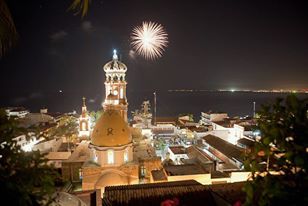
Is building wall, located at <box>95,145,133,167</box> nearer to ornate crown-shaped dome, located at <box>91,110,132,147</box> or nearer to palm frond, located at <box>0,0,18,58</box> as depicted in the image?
ornate crown-shaped dome, located at <box>91,110,132,147</box>

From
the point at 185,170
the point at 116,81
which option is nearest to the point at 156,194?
the point at 185,170

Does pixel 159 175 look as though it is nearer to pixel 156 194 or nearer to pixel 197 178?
pixel 197 178

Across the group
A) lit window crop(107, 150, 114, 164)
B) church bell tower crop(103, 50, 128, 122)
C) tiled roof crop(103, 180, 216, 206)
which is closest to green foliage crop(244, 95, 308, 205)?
tiled roof crop(103, 180, 216, 206)

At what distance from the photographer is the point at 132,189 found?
1173 centimetres

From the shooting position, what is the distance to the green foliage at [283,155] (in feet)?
10.6

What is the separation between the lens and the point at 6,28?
3.09 m

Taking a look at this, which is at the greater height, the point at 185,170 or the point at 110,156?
the point at 110,156

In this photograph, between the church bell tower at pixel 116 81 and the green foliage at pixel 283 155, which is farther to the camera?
the church bell tower at pixel 116 81

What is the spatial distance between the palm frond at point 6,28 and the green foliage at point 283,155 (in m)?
3.71

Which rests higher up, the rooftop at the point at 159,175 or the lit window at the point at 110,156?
Result: the lit window at the point at 110,156

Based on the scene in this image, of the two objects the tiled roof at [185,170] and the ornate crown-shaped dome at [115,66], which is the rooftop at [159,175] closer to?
the tiled roof at [185,170]

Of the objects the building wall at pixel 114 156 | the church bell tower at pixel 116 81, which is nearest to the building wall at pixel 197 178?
the building wall at pixel 114 156

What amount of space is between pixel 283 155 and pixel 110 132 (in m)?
15.8

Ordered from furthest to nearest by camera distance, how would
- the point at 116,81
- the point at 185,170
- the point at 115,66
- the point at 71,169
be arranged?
the point at 116,81, the point at 115,66, the point at 71,169, the point at 185,170
